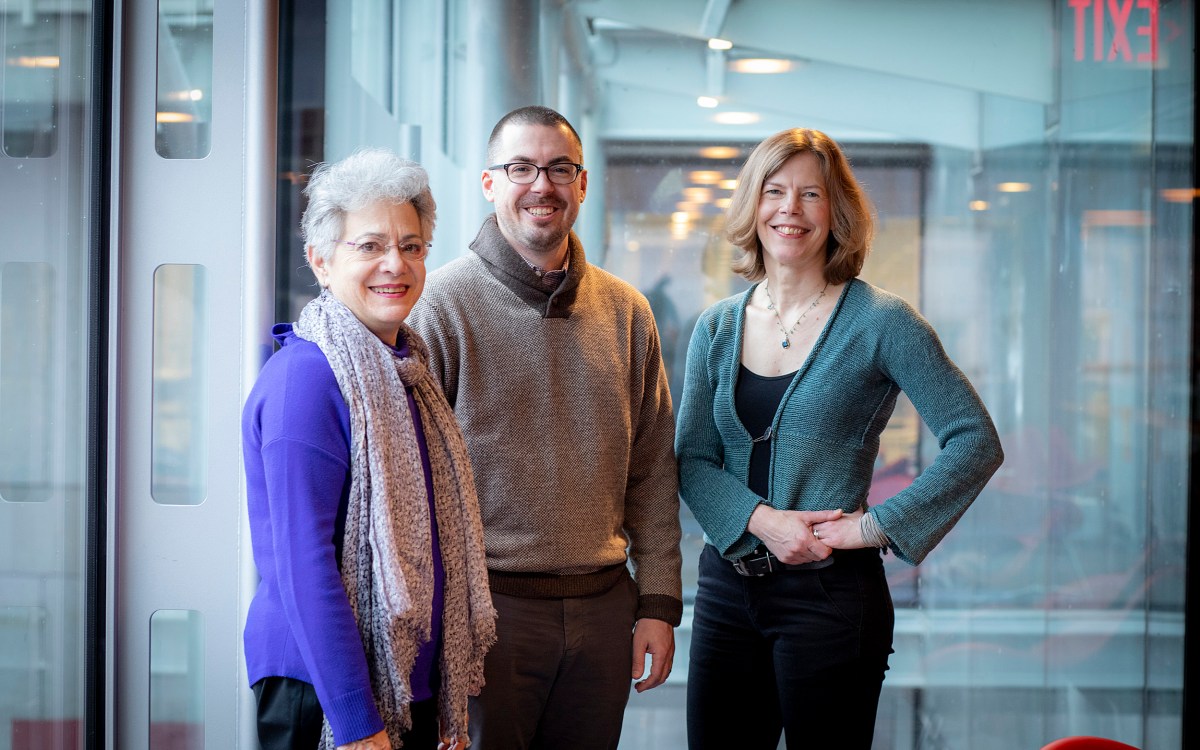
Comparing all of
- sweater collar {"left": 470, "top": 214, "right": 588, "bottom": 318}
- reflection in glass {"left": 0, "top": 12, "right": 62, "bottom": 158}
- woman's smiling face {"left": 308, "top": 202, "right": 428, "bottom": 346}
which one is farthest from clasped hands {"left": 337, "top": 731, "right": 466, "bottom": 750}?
reflection in glass {"left": 0, "top": 12, "right": 62, "bottom": 158}

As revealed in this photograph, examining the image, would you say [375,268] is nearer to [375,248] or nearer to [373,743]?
[375,248]

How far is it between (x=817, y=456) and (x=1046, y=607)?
6.08 ft

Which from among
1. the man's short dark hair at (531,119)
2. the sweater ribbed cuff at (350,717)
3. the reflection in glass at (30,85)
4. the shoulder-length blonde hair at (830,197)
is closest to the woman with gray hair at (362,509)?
the sweater ribbed cuff at (350,717)

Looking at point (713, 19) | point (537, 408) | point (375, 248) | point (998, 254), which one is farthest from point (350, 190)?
point (998, 254)

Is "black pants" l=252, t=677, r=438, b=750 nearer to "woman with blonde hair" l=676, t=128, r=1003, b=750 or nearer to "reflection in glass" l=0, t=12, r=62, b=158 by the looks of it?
"woman with blonde hair" l=676, t=128, r=1003, b=750

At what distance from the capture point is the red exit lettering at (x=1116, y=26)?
11.2 feet

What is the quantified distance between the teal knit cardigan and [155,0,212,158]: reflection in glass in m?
1.46

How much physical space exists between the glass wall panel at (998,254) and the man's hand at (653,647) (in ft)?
4.08

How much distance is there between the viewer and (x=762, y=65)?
339cm

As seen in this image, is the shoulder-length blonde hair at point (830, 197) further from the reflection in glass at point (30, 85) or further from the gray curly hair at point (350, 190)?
the reflection in glass at point (30, 85)

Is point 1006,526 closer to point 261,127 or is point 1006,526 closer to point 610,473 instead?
point 610,473

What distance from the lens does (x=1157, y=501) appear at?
3512 mm

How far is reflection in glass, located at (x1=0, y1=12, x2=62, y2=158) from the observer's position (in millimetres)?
2268

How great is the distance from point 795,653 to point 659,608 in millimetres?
311
